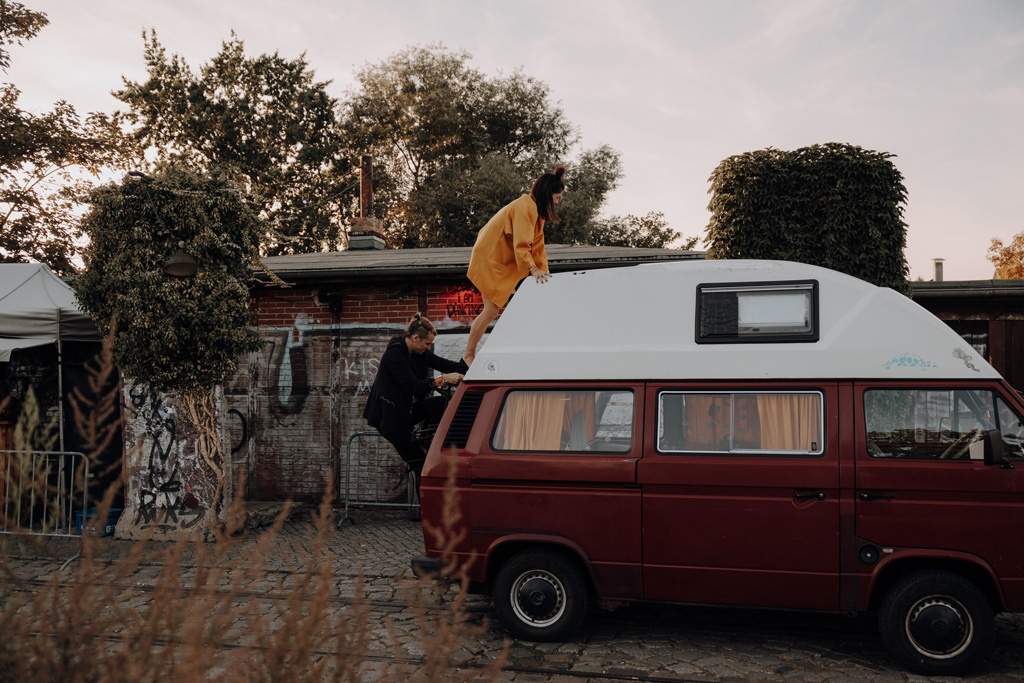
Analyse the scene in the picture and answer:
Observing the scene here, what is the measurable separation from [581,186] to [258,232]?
85.0 ft

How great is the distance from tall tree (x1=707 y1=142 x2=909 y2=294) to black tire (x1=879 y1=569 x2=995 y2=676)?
459cm

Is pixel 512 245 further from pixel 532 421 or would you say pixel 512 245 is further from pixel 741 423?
pixel 741 423

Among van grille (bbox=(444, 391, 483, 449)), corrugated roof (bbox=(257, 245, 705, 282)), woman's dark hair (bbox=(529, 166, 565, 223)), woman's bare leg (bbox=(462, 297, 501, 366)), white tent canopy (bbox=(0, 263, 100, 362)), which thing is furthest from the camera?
corrugated roof (bbox=(257, 245, 705, 282))

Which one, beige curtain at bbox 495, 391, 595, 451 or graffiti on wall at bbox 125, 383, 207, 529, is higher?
beige curtain at bbox 495, 391, 595, 451

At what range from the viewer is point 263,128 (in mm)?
34906

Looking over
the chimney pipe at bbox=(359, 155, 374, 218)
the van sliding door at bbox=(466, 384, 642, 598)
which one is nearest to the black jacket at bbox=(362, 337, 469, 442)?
the van sliding door at bbox=(466, 384, 642, 598)

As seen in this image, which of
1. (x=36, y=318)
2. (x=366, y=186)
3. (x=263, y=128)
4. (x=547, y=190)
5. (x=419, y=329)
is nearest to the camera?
(x=547, y=190)

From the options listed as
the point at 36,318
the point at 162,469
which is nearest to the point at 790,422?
the point at 162,469

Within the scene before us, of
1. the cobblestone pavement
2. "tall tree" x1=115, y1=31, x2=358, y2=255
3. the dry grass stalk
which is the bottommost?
the cobblestone pavement

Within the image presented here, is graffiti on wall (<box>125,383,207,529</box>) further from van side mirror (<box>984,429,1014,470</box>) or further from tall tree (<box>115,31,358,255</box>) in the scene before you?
tall tree (<box>115,31,358,255</box>)

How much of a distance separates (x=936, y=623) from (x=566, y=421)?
2.71m

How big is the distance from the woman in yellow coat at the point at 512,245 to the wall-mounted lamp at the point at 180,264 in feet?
12.4

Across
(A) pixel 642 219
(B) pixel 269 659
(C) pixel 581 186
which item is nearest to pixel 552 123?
(C) pixel 581 186

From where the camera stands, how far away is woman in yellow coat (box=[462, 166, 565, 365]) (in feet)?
22.3
